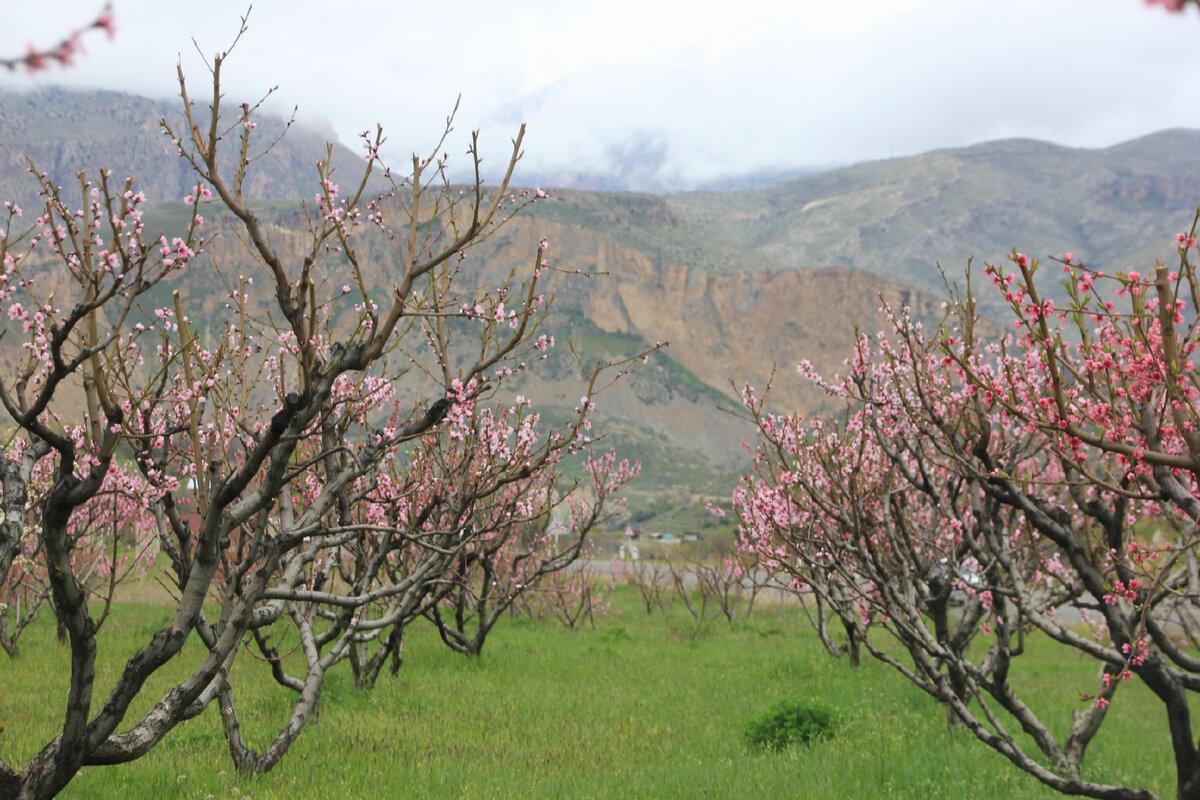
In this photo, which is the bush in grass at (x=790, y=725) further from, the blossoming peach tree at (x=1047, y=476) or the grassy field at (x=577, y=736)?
the blossoming peach tree at (x=1047, y=476)

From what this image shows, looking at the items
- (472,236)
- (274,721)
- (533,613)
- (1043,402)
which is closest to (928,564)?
(1043,402)

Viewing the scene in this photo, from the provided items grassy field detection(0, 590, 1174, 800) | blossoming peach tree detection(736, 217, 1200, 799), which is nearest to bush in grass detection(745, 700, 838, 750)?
grassy field detection(0, 590, 1174, 800)

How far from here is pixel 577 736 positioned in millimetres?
9812

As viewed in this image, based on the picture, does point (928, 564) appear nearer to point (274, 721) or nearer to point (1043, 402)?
point (1043, 402)

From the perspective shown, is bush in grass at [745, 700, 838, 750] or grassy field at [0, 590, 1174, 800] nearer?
grassy field at [0, 590, 1174, 800]

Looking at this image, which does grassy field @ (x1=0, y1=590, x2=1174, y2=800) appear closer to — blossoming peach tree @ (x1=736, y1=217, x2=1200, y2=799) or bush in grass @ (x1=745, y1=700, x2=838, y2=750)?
bush in grass @ (x1=745, y1=700, x2=838, y2=750)

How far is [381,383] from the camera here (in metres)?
7.09

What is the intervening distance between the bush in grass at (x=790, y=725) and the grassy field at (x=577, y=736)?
23cm

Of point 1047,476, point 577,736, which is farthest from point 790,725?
point 1047,476

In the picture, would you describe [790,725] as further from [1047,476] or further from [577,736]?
[1047,476]

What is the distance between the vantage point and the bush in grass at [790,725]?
9.84m

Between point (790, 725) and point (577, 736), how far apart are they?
2.77m

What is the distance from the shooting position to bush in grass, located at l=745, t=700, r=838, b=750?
9836 mm

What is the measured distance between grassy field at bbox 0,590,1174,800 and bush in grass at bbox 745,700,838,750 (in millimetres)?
232
